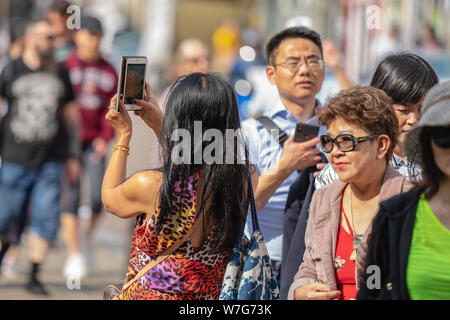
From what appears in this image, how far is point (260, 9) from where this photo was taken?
30984 mm

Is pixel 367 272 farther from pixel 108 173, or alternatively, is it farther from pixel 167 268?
pixel 108 173

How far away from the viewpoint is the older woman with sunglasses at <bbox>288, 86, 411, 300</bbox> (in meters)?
3.68

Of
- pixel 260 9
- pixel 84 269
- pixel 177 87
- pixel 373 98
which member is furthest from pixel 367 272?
pixel 260 9

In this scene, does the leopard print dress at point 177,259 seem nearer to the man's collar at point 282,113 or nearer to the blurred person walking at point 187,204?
the blurred person walking at point 187,204

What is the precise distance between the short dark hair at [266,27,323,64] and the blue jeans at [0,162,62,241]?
9.97ft

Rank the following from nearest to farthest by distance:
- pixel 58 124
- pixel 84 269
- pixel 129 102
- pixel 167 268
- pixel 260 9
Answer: pixel 167 268 → pixel 129 102 → pixel 58 124 → pixel 84 269 → pixel 260 9

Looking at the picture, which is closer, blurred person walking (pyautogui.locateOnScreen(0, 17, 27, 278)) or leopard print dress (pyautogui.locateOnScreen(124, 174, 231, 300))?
leopard print dress (pyautogui.locateOnScreen(124, 174, 231, 300))

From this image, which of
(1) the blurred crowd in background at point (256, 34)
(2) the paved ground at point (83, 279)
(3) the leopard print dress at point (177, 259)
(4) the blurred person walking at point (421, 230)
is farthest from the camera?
(1) the blurred crowd in background at point (256, 34)

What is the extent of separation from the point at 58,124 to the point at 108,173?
14.7ft

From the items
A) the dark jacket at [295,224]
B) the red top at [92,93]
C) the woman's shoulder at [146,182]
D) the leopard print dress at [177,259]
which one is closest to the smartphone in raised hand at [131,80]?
the woman's shoulder at [146,182]

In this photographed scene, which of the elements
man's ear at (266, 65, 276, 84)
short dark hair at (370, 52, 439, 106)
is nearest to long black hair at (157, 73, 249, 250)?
short dark hair at (370, 52, 439, 106)

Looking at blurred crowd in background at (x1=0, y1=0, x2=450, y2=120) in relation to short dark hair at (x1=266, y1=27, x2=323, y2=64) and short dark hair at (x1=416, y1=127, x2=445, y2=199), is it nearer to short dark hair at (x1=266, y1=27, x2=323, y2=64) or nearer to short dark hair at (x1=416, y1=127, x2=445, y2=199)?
short dark hair at (x1=266, y1=27, x2=323, y2=64)

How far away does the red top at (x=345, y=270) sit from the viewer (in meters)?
3.67

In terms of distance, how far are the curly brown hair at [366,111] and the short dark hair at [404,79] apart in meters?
0.55
